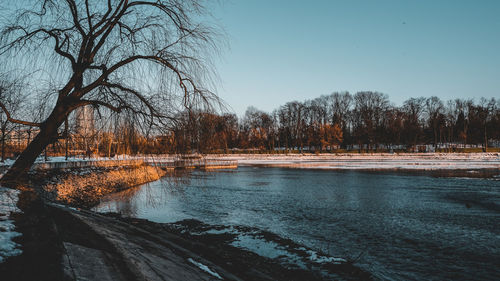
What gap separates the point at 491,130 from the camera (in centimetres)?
7644

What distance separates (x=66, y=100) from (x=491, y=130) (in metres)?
92.6

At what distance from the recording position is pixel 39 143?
6387 millimetres

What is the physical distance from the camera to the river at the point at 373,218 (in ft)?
27.5

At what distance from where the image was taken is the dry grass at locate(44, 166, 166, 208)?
1605 cm

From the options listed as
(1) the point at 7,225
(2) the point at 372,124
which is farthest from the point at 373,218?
(2) the point at 372,124

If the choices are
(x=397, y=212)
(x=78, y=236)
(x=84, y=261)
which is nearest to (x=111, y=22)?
(x=78, y=236)

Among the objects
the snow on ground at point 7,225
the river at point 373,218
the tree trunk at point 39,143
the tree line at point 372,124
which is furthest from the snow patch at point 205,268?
the tree line at point 372,124

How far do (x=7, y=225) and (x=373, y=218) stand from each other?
1246cm

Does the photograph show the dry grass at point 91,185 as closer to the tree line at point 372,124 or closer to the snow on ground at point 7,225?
the snow on ground at point 7,225

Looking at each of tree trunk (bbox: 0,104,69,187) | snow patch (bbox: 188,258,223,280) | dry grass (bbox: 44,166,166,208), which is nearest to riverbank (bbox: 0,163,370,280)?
snow patch (bbox: 188,258,223,280)

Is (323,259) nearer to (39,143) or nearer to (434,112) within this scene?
(39,143)

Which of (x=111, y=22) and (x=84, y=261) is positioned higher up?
(x=111, y=22)

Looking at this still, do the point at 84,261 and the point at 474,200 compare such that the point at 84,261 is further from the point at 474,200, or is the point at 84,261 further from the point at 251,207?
the point at 474,200

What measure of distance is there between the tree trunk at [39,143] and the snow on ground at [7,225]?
1.08 ft
